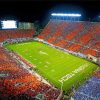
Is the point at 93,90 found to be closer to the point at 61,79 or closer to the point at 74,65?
the point at 61,79

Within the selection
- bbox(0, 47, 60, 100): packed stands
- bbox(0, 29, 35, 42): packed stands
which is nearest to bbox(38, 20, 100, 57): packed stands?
bbox(0, 29, 35, 42): packed stands

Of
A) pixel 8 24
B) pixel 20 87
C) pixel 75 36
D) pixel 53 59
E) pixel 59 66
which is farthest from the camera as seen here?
pixel 8 24

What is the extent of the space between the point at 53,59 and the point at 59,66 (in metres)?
4.67

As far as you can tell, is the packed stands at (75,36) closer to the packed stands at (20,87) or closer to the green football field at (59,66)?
the green football field at (59,66)

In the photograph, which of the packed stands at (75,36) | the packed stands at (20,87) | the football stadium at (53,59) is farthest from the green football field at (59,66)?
the packed stands at (20,87)

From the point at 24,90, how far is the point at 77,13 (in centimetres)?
4614

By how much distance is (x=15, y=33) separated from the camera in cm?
6309

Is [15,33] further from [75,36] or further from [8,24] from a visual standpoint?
[75,36]

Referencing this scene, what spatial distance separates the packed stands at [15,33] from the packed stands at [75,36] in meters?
4.32

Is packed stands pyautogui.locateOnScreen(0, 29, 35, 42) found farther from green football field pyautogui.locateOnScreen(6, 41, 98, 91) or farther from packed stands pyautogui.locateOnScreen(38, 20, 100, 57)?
green football field pyautogui.locateOnScreen(6, 41, 98, 91)

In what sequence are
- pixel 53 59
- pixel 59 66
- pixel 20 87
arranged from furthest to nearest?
pixel 53 59, pixel 59 66, pixel 20 87

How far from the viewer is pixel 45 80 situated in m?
29.1

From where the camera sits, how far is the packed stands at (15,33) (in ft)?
194

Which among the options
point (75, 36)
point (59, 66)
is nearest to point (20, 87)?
point (59, 66)
